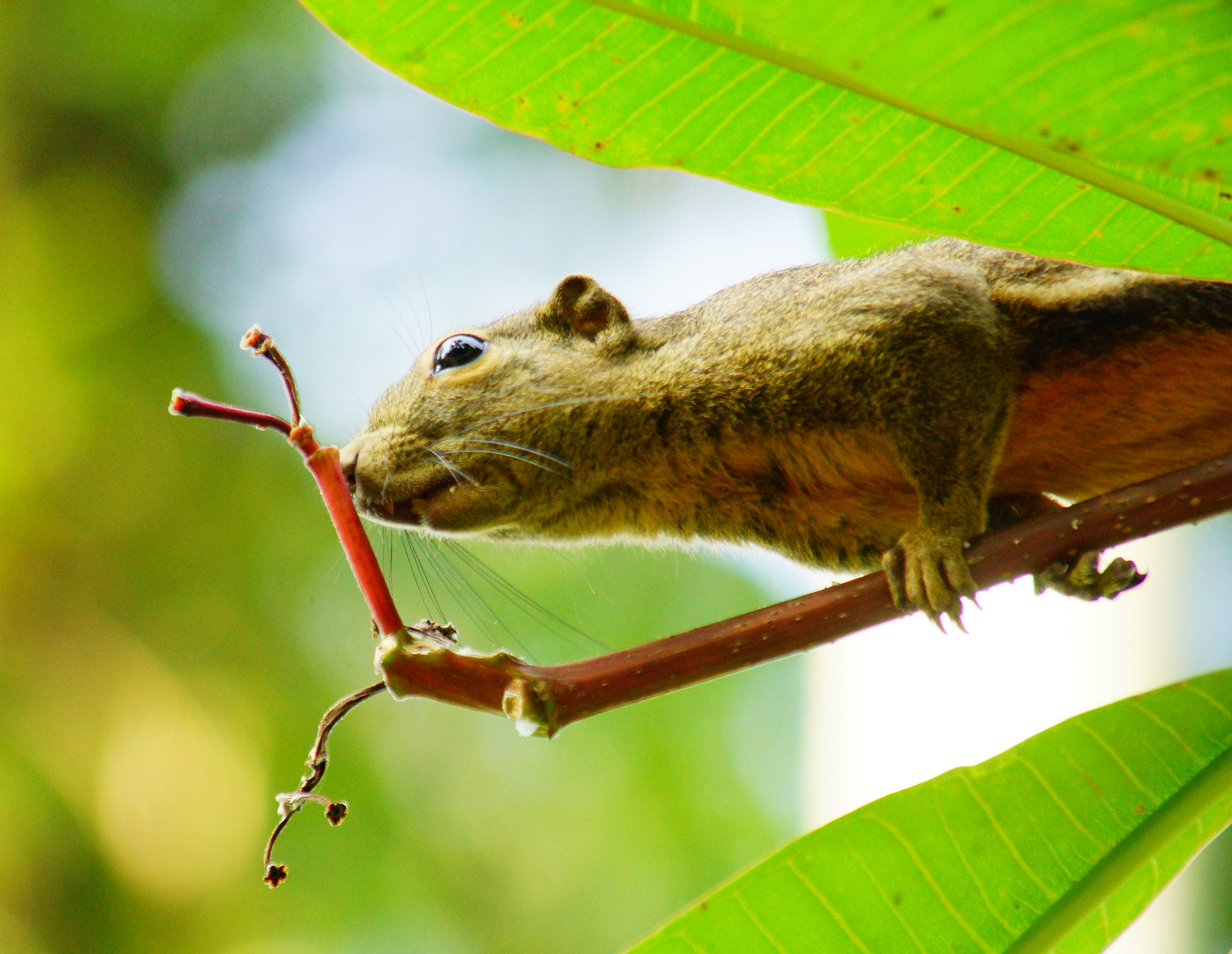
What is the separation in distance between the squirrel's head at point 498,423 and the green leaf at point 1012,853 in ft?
3.86

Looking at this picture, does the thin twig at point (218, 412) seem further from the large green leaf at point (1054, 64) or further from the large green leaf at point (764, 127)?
the large green leaf at point (1054, 64)

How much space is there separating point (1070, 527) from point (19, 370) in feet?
20.1

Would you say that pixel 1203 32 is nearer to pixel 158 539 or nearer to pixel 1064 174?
pixel 1064 174

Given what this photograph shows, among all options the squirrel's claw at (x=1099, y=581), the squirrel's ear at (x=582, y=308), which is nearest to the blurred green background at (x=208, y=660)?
the squirrel's ear at (x=582, y=308)

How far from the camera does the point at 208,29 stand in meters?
6.49

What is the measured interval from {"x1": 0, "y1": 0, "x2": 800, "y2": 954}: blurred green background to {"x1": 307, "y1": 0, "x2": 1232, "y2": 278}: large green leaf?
4.45m

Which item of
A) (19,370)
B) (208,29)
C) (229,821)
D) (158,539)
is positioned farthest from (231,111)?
(229,821)

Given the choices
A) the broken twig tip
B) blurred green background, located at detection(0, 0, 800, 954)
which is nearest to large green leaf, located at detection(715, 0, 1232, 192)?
the broken twig tip

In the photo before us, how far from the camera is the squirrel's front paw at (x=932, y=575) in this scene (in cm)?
178

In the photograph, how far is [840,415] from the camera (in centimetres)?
221

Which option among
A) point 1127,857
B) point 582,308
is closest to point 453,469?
point 582,308

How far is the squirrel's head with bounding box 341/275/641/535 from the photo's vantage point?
A: 234cm

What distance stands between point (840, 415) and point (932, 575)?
19.3 inches

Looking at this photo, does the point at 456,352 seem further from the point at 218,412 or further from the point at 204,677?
the point at 204,677
